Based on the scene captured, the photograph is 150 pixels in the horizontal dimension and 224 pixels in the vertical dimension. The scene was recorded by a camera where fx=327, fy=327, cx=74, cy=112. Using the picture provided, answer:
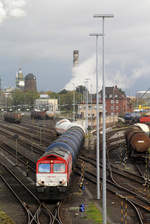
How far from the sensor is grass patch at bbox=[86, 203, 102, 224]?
18484mm

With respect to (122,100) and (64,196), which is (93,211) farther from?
(122,100)

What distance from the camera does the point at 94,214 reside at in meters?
19.4

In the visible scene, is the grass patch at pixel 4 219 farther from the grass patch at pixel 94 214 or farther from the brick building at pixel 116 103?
the brick building at pixel 116 103

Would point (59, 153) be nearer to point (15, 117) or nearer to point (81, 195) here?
point (81, 195)

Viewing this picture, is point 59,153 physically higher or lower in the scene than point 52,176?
higher

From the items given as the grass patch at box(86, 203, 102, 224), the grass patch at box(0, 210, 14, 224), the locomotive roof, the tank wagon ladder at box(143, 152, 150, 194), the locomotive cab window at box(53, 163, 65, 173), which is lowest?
the tank wagon ladder at box(143, 152, 150, 194)

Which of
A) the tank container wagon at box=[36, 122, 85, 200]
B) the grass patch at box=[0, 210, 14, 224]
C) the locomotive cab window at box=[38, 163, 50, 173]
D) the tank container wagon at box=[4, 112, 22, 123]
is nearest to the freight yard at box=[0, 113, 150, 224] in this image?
the grass patch at box=[0, 210, 14, 224]

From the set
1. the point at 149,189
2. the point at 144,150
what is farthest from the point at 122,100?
the point at 149,189

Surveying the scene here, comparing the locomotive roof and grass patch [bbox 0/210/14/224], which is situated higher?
the locomotive roof

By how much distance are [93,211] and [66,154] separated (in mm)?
4290

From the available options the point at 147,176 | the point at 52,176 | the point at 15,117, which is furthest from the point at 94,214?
the point at 15,117

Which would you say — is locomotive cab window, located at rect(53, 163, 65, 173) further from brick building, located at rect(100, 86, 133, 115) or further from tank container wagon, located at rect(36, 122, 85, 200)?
brick building, located at rect(100, 86, 133, 115)

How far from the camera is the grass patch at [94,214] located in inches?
728

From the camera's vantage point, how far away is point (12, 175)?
3006cm
